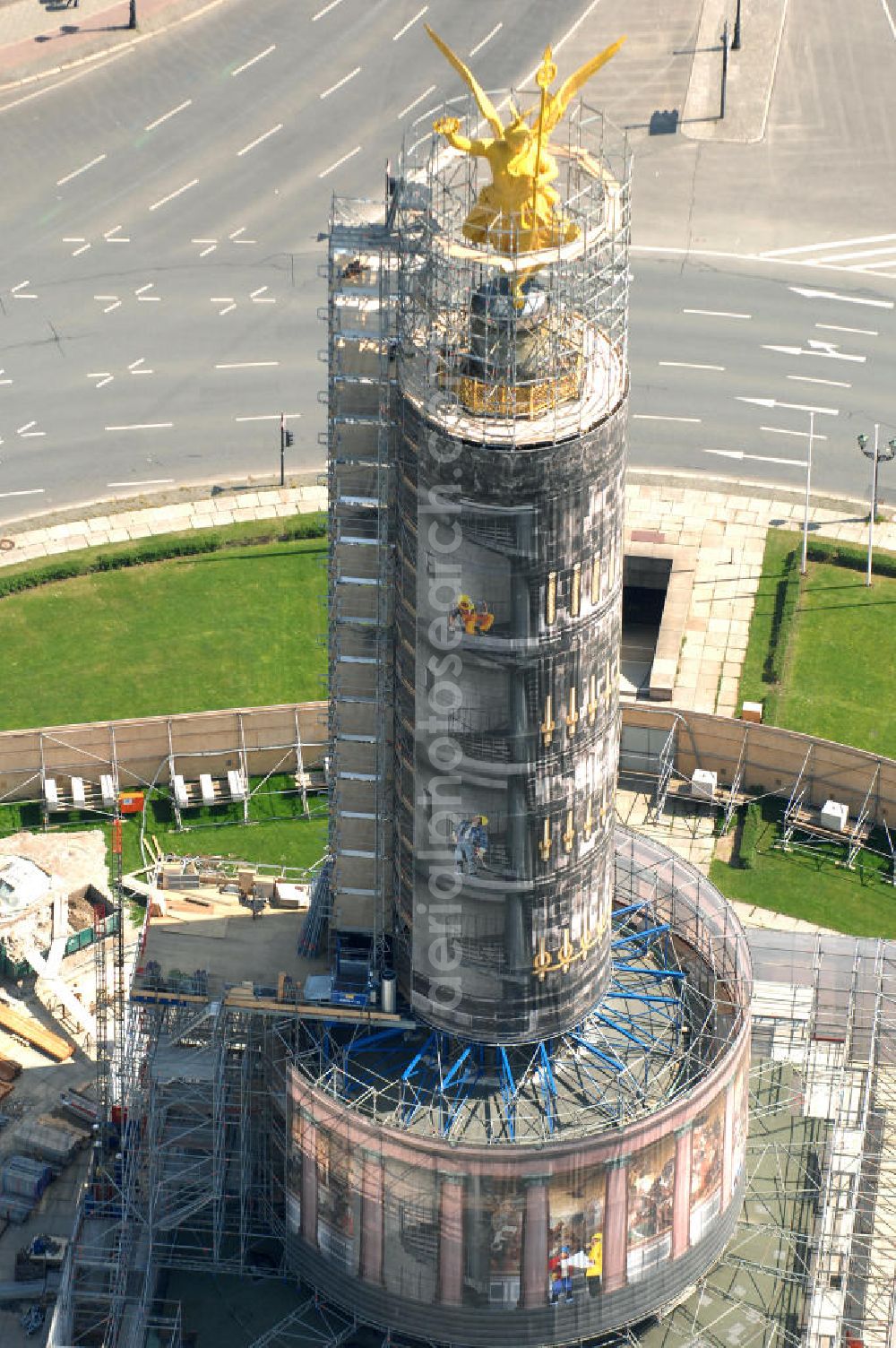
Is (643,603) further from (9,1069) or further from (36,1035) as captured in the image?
(9,1069)

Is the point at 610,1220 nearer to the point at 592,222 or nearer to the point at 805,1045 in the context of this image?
the point at 805,1045

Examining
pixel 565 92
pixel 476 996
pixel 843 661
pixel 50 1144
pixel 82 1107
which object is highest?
pixel 565 92

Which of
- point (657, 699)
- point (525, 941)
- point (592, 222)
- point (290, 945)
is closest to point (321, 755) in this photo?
point (657, 699)

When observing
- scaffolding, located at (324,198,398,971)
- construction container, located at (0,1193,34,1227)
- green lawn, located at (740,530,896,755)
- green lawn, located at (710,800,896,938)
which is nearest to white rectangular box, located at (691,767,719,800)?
green lawn, located at (710,800,896,938)

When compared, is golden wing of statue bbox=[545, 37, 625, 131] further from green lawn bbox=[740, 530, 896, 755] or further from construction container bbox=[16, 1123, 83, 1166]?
green lawn bbox=[740, 530, 896, 755]

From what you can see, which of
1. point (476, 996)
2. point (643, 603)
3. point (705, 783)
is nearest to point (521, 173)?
point (476, 996)

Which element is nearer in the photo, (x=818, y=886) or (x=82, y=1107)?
(x=82, y=1107)
